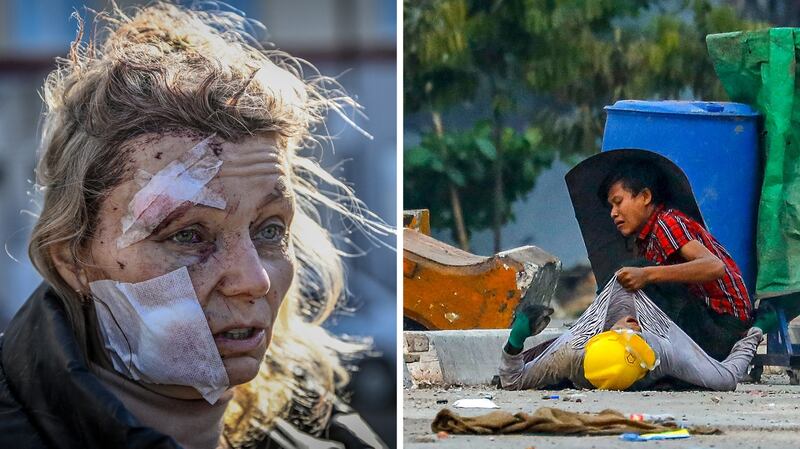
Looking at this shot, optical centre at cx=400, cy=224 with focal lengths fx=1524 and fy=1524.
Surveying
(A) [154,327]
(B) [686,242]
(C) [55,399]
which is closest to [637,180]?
(B) [686,242]

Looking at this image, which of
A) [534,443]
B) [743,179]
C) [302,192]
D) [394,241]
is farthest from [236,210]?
[743,179]

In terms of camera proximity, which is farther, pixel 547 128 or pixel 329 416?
pixel 547 128

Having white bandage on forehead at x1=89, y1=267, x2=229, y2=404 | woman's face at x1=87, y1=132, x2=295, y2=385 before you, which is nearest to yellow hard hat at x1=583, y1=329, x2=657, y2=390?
woman's face at x1=87, y1=132, x2=295, y2=385

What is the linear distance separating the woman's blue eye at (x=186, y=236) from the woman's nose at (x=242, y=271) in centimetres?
16

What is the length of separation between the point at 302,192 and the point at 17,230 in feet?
4.47

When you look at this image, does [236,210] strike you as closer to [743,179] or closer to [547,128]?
[547,128]

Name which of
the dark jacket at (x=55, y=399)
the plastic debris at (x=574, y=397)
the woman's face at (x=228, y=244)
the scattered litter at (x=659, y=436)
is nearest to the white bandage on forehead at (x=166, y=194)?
the woman's face at (x=228, y=244)

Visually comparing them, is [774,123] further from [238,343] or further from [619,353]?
[238,343]

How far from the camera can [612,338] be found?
26.5 ft

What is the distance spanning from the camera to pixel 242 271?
23.4ft

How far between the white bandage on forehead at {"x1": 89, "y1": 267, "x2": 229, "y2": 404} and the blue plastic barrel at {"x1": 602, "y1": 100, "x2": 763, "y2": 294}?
2.59m

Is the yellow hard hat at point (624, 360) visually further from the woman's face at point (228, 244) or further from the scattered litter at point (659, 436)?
the woman's face at point (228, 244)

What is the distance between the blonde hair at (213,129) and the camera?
7.07 metres

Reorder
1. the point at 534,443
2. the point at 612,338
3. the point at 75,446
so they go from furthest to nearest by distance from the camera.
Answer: the point at 612,338, the point at 534,443, the point at 75,446
